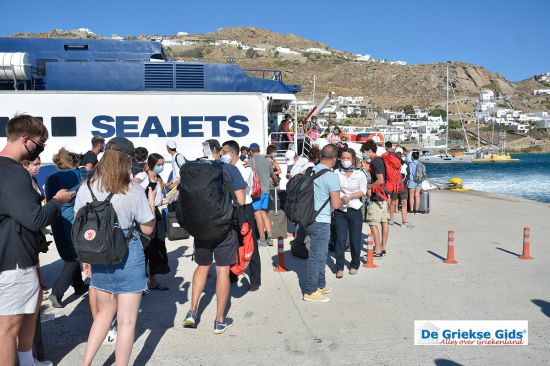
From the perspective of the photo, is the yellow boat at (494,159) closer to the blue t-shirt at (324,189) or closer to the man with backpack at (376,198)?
the man with backpack at (376,198)

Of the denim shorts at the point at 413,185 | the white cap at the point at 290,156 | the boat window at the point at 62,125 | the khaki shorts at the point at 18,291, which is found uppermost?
the boat window at the point at 62,125

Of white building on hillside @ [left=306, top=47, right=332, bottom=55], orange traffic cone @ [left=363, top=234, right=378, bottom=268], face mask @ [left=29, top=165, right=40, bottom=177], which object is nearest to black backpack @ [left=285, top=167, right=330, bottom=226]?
orange traffic cone @ [left=363, top=234, right=378, bottom=268]

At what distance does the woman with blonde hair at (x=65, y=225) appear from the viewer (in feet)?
16.3

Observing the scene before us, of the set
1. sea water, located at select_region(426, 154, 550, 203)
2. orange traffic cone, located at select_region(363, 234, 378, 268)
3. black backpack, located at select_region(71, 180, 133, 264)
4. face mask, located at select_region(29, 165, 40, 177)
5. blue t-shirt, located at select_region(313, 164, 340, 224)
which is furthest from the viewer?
sea water, located at select_region(426, 154, 550, 203)

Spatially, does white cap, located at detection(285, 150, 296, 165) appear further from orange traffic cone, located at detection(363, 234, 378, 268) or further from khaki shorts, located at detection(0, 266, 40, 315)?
khaki shorts, located at detection(0, 266, 40, 315)

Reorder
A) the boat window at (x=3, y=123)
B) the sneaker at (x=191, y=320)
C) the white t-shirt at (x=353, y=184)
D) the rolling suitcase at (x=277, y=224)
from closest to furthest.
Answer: the sneaker at (x=191, y=320) < the white t-shirt at (x=353, y=184) < the rolling suitcase at (x=277, y=224) < the boat window at (x=3, y=123)

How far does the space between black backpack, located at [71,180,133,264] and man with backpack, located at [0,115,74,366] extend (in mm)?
218

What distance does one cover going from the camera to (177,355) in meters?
4.41

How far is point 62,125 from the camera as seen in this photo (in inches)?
501

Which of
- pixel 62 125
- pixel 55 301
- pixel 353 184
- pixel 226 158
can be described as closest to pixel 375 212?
pixel 353 184

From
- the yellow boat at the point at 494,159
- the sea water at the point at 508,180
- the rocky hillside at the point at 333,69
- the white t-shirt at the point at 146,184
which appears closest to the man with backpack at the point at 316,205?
the white t-shirt at the point at 146,184

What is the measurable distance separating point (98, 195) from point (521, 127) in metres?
155

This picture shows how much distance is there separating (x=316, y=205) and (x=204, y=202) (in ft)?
5.63

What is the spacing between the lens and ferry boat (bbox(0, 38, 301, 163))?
12703mm
